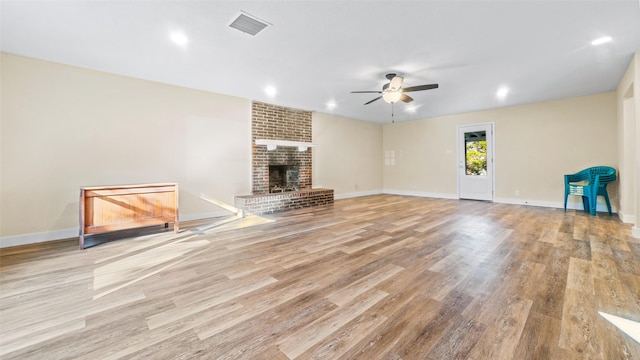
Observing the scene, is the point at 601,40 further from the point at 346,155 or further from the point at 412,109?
the point at 346,155

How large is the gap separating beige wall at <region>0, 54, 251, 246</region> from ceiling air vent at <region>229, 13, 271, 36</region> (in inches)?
99.4

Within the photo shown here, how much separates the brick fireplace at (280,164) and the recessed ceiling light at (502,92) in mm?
4272

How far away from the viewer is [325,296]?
1.87 meters

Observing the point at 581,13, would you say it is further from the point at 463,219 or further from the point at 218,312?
the point at 218,312

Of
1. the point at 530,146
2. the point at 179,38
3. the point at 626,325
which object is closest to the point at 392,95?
the point at 179,38

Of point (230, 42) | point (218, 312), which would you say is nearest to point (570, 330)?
point (218, 312)

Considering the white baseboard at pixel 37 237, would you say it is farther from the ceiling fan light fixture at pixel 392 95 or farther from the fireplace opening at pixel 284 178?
the ceiling fan light fixture at pixel 392 95

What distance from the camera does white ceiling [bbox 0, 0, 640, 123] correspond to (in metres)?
2.40

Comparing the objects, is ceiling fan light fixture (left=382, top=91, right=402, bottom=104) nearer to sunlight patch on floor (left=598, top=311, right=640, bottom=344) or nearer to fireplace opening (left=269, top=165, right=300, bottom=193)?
fireplace opening (left=269, top=165, right=300, bottom=193)

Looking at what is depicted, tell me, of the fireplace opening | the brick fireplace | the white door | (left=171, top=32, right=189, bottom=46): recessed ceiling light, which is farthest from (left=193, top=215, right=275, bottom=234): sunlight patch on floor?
the white door

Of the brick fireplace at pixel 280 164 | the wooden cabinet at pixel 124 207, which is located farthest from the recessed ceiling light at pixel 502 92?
the wooden cabinet at pixel 124 207

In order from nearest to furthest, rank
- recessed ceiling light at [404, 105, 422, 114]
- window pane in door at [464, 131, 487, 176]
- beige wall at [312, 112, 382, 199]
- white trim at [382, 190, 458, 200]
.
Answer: recessed ceiling light at [404, 105, 422, 114]
window pane in door at [464, 131, 487, 176]
beige wall at [312, 112, 382, 199]
white trim at [382, 190, 458, 200]

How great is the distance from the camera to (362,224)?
4156 millimetres

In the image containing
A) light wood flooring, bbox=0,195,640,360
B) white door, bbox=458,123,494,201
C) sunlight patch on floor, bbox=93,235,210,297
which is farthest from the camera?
white door, bbox=458,123,494,201
